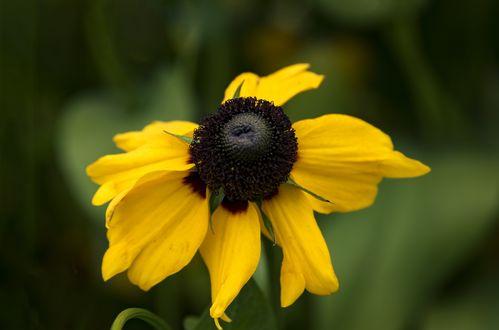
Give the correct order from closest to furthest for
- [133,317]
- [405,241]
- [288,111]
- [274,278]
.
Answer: [133,317]
[274,278]
[405,241]
[288,111]

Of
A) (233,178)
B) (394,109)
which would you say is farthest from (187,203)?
→ (394,109)

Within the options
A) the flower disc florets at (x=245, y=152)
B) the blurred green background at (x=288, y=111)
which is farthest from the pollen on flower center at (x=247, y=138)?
the blurred green background at (x=288, y=111)

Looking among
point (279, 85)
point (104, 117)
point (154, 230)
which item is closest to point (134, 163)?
point (154, 230)

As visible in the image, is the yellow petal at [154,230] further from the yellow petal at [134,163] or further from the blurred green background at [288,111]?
the blurred green background at [288,111]

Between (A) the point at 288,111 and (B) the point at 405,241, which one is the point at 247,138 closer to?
(B) the point at 405,241

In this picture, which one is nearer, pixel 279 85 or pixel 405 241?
pixel 279 85

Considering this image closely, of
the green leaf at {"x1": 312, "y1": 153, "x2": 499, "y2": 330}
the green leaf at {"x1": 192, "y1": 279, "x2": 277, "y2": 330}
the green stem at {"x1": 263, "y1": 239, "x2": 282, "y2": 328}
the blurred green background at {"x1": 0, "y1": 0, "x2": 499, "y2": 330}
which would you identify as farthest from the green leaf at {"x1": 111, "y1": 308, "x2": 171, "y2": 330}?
the green leaf at {"x1": 312, "y1": 153, "x2": 499, "y2": 330}
